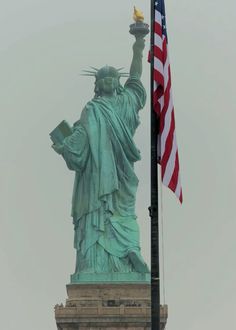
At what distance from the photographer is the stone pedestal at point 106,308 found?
152 feet

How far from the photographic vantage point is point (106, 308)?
46844mm

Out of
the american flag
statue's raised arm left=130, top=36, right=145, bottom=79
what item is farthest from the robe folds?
the american flag

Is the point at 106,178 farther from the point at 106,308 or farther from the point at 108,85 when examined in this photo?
the point at 106,308

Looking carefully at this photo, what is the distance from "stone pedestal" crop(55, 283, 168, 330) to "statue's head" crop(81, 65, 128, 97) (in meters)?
7.84

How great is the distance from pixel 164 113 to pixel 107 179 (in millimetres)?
34673

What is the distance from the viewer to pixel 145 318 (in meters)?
46.3

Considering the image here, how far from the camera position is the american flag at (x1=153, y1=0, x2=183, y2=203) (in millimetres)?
15227

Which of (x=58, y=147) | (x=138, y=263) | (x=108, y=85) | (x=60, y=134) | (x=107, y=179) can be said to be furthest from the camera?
(x=108, y=85)

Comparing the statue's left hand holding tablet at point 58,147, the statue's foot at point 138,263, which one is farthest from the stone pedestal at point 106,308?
the statue's left hand holding tablet at point 58,147

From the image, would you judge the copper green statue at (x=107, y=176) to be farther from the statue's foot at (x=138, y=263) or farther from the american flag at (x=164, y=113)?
the american flag at (x=164, y=113)

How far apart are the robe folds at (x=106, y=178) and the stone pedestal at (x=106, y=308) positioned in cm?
106

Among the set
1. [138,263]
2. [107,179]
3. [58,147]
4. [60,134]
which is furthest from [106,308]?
[60,134]

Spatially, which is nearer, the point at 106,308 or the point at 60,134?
the point at 106,308

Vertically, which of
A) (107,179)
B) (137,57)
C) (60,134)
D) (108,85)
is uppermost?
(137,57)
